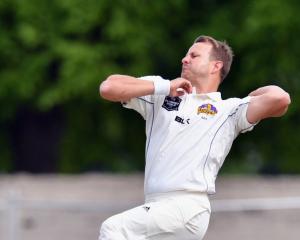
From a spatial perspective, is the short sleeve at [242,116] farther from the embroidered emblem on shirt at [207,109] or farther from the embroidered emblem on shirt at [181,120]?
the embroidered emblem on shirt at [181,120]

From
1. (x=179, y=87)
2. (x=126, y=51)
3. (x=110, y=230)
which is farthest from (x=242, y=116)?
(x=126, y=51)

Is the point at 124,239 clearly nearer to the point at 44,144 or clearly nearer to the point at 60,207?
the point at 60,207

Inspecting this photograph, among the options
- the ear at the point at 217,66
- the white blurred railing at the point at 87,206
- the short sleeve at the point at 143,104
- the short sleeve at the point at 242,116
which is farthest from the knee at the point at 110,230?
the white blurred railing at the point at 87,206

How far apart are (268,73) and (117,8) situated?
2211 millimetres

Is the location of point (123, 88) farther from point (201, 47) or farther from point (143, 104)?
point (201, 47)

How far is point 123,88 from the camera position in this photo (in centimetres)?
579

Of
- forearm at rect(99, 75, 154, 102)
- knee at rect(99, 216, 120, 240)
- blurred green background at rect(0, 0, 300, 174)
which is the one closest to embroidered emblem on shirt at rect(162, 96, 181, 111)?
forearm at rect(99, 75, 154, 102)

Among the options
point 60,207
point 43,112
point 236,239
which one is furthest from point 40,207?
point 43,112

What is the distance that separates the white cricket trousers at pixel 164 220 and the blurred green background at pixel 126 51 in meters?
8.98

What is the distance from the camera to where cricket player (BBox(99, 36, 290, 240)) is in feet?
19.2

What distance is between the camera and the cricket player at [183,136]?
5859 mm

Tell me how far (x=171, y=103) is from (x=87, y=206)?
17.2ft

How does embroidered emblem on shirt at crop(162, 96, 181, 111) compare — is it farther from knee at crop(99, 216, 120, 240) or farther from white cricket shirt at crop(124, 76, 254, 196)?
→ knee at crop(99, 216, 120, 240)

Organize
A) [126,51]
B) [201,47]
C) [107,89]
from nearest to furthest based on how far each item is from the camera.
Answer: [107,89], [201,47], [126,51]
